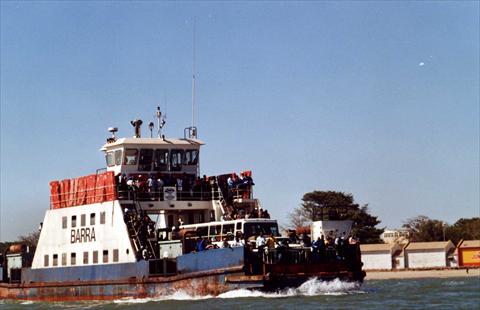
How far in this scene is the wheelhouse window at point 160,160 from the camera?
3803 centimetres

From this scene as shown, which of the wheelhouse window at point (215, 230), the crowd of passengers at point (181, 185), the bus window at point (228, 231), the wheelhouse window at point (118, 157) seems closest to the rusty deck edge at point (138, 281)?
the bus window at point (228, 231)

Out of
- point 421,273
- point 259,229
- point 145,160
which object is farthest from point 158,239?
point 421,273

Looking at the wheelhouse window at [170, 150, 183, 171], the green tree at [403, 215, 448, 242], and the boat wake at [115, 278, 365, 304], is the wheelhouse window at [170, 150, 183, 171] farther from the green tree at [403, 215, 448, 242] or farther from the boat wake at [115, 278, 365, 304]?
the green tree at [403, 215, 448, 242]

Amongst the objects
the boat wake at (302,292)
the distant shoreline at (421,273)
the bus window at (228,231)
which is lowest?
the boat wake at (302,292)

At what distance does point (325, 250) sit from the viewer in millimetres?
31875

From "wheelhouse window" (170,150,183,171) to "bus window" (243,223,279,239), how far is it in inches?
244

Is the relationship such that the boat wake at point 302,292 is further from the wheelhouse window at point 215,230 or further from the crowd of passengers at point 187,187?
the crowd of passengers at point 187,187

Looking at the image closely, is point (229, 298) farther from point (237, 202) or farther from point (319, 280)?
point (237, 202)

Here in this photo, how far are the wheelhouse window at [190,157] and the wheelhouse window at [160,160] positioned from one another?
805 mm

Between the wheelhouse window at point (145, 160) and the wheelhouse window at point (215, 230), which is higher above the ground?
the wheelhouse window at point (145, 160)

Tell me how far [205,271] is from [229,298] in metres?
1.52

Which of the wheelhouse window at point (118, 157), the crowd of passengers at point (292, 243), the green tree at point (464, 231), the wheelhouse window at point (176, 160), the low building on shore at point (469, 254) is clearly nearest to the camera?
the crowd of passengers at point (292, 243)

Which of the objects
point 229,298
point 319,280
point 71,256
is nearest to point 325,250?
point 319,280

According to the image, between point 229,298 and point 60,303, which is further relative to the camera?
point 60,303
